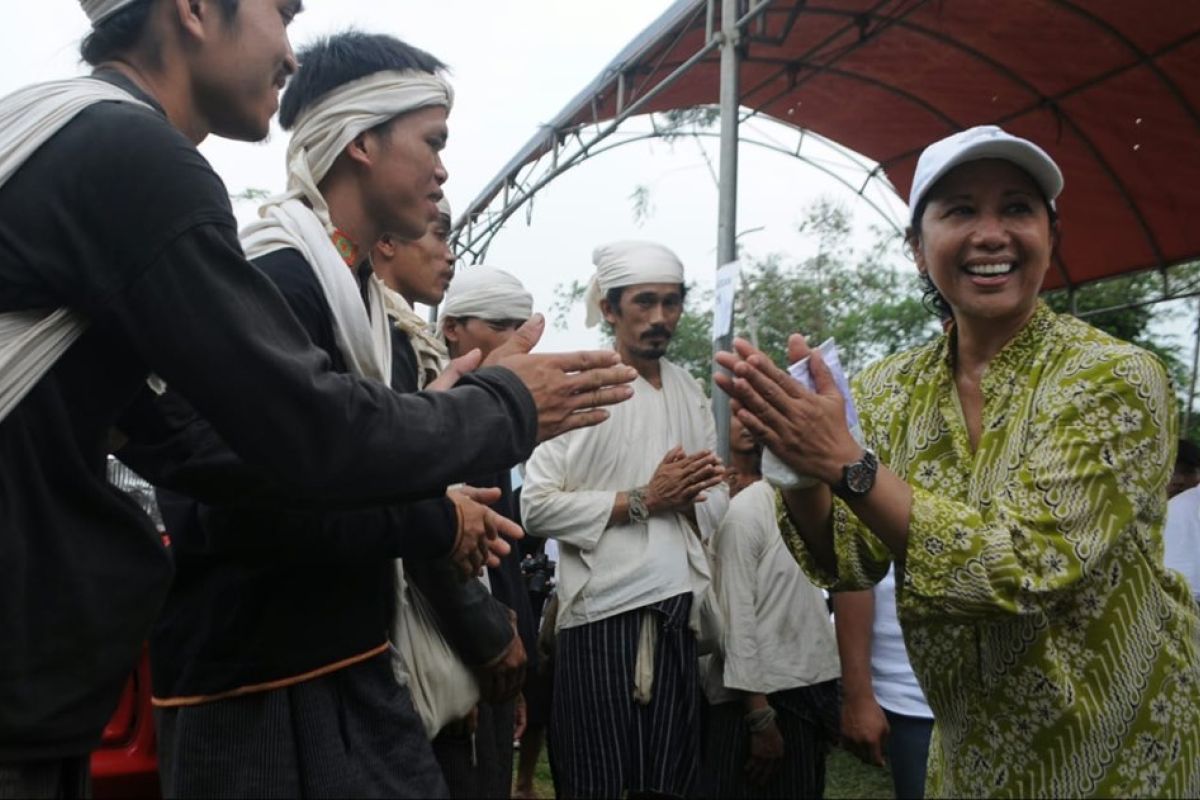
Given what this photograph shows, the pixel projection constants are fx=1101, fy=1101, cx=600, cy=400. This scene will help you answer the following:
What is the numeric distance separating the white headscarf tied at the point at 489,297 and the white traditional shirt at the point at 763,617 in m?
1.13

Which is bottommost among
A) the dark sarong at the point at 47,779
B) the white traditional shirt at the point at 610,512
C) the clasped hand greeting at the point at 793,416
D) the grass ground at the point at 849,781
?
the grass ground at the point at 849,781

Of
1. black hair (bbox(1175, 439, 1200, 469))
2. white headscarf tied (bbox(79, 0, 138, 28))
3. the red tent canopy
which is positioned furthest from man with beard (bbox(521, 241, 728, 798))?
black hair (bbox(1175, 439, 1200, 469))

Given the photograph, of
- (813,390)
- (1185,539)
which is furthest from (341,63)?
(1185,539)

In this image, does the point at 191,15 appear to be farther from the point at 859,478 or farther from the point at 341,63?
the point at 859,478

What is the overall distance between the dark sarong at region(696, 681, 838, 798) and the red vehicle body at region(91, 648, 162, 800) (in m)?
1.85

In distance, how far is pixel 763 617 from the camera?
13.1 feet

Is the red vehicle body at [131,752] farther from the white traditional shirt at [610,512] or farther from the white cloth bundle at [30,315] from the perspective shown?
the white cloth bundle at [30,315]

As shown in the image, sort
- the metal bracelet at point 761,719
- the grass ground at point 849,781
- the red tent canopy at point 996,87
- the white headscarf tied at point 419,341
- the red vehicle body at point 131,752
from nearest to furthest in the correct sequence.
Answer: the white headscarf tied at point 419,341 < the red vehicle body at point 131,752 < the metal bracelet at point 761,719 < the grass ground at point 849,781 < the red tent canopy at point 996,87

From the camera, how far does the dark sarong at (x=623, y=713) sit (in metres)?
3.47

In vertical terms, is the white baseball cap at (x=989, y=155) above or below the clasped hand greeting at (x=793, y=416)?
above

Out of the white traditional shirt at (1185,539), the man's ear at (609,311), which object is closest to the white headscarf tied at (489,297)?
the man's ear at (609,311)

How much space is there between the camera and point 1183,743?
6.18ft

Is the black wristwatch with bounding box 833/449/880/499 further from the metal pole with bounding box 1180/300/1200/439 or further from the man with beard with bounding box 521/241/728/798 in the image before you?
the metal pole with bounding box 1180/300/1200/439

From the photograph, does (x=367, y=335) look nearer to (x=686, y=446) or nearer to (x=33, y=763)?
(x=33, y=763)
